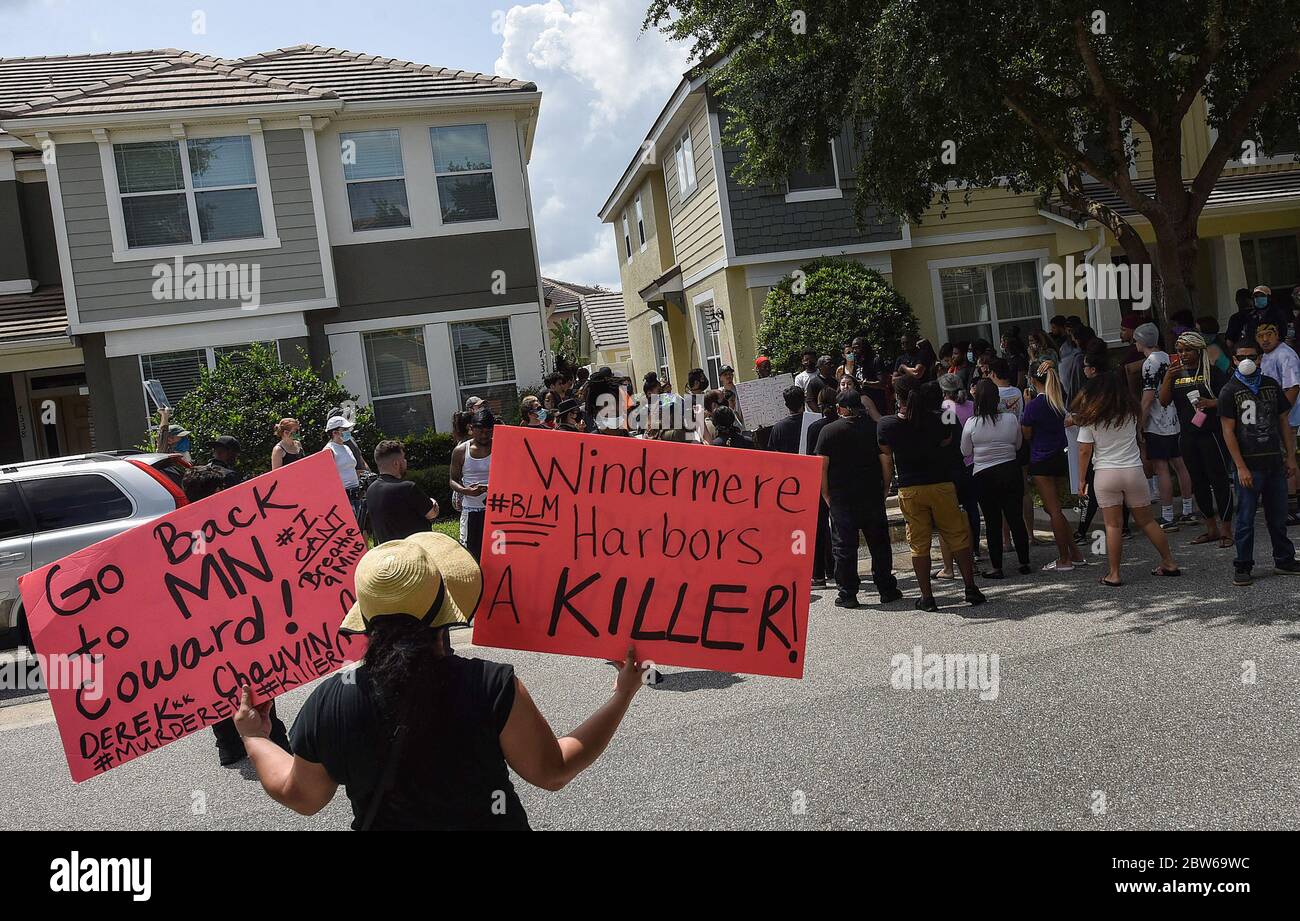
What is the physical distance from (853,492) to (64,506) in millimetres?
6983

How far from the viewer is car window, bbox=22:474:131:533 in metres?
9.73

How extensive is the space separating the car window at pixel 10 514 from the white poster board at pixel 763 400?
7360 millimetres

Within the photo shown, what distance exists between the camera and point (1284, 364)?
33.7 feet

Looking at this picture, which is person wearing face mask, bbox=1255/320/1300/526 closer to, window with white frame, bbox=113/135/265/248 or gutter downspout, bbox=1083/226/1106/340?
gutter downspout, bbox=1083/226/1106/340

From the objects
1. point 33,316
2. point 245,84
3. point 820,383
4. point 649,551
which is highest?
point 245,84

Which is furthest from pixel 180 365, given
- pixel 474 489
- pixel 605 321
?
pixel 605 321

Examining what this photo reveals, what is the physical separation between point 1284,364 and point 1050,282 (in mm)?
10462

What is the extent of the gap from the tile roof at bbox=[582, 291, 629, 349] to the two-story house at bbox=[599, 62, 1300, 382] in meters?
26.8

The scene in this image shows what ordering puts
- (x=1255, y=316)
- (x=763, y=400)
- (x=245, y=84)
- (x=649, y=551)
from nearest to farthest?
1. (x=649, y=551)
2. (x=763, y=400)
3. (x=1255, y=316)
4. (x=245, y=84)

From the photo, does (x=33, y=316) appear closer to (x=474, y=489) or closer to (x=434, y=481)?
(x=434, y=481)

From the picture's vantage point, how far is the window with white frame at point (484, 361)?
18.9 metres

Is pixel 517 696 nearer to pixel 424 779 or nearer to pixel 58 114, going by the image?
pixel 424 779

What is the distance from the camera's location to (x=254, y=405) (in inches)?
635

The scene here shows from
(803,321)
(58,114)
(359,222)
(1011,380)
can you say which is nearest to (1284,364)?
(1011,380)
